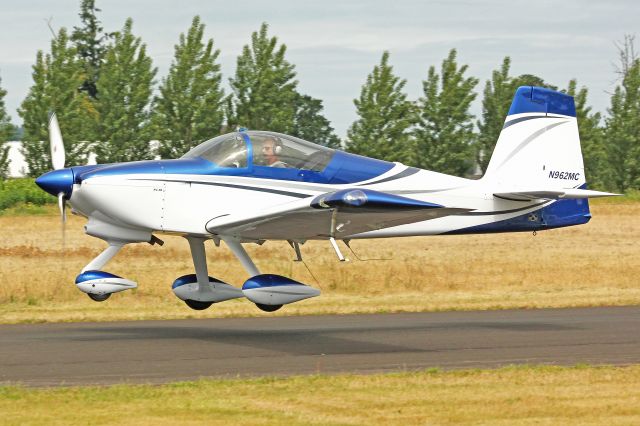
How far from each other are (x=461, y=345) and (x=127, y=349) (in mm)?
3944

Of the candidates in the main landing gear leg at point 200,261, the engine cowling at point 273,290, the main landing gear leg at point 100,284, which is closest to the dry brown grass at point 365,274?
the main landing gear leg at point 200,261

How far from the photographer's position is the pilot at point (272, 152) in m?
13.4

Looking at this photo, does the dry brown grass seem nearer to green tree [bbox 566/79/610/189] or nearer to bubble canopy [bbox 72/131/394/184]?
bubble canopy [bbox 72/131/394/184]

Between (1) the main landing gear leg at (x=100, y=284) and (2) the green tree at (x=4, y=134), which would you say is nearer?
(1) the main landing gear leg at (x=100, y=284)

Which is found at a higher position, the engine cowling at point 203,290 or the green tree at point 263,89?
the green tree at point 263,89

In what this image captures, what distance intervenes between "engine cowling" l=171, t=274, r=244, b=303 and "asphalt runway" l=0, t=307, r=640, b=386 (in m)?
0.46

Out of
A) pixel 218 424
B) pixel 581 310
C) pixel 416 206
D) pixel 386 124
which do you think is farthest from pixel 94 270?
pixel 386 124

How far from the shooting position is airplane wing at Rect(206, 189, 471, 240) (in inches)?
445

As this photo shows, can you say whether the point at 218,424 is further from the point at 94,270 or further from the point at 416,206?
the point at 94,270

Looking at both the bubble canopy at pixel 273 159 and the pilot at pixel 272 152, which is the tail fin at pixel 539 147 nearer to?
the bubble canopy at pixel 273 159

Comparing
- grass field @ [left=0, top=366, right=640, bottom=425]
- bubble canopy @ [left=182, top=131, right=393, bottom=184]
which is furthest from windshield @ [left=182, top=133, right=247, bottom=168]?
grass field @ [left=0, top=366, right=640, bottom=425]

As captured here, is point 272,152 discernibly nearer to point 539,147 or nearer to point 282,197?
point 282,197

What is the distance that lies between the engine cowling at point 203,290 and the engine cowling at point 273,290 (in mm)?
1484

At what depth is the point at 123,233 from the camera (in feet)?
43.3
